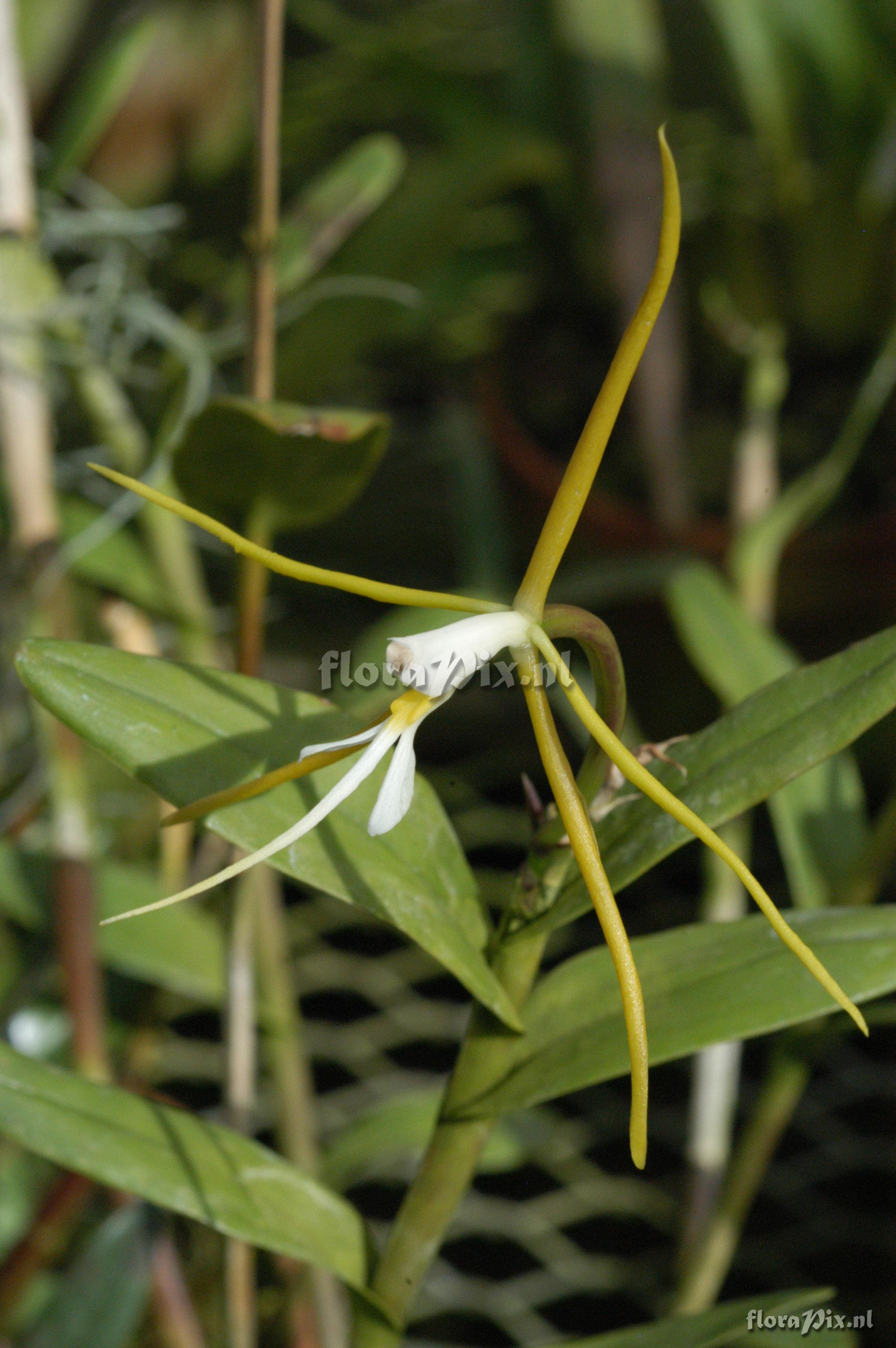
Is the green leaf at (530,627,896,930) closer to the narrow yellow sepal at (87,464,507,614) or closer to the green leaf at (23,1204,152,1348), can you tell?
the narrow yellow sepal at (87,464,507,614)

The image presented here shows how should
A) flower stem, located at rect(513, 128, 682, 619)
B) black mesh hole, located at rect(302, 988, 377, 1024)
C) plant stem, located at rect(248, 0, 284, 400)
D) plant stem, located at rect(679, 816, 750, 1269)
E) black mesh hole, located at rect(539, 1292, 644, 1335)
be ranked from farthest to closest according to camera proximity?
black mesh hole, located at rect(302, 988, 377, 1024) < black mesh hole, located at rect(539, 1292, 644, 1335) < plant stem, located at rect(679, 816, 750, 1269) < plant stem, located at rect(248, 0, 284, 400) < flower stem, located at rect(513, 128, 682, 619)

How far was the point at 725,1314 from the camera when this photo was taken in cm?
32

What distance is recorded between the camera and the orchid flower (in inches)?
8.1

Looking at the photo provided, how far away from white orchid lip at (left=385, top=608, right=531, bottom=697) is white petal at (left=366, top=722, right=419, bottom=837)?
1cm

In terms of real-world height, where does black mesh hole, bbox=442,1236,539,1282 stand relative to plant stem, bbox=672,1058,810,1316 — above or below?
below

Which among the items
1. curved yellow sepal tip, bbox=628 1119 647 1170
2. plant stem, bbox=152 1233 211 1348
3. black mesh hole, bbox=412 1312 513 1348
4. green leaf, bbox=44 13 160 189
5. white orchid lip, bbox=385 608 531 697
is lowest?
black mesh hole, bbox=412 1312 513 1348

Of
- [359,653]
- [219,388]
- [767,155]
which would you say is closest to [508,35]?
[767,155]

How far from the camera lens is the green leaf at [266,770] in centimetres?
28

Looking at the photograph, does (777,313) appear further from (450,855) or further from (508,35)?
(450,855)

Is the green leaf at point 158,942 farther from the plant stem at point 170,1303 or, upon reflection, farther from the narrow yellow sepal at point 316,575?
the narrow yellow sepal at point 316,575

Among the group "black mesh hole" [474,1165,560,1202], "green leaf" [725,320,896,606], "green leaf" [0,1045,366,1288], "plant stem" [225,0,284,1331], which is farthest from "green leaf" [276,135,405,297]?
"black mesh hole" [474,1165,560,1202]

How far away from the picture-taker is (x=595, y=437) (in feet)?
0.70

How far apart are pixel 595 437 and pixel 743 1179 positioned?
375mm

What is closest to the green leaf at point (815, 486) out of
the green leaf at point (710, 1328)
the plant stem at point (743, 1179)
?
the plant stem at point (743, 1179)
